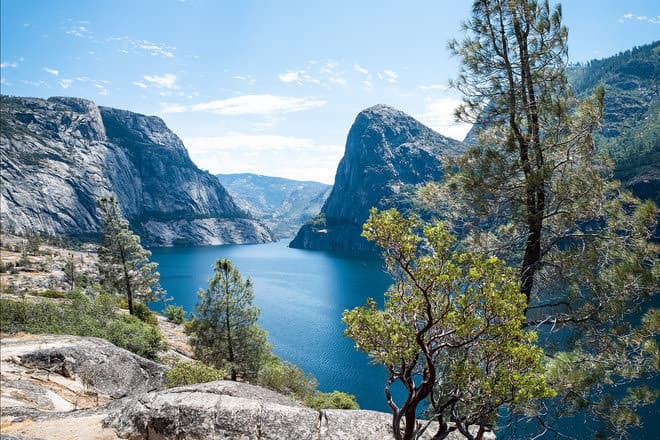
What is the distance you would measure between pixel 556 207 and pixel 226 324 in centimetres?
2598

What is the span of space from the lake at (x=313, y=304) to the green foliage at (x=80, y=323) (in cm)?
1899

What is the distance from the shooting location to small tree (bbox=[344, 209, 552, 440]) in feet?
20.3

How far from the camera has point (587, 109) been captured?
10336mm

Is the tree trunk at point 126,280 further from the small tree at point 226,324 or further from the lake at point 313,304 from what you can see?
the lake at point 313,304

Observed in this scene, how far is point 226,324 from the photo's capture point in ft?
100

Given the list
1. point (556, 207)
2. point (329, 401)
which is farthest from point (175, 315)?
point (556, 207)

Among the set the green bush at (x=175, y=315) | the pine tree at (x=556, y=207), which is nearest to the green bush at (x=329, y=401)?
the pine tree at (x=556, y=207)

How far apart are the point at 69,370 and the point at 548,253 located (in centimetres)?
2116

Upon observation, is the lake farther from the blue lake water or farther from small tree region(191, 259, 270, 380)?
small tree region(191, 259, 270, 380)

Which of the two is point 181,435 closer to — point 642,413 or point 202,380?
point 202,380

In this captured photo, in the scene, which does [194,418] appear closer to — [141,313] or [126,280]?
[126,280]

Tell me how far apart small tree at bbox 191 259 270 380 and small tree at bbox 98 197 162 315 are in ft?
45.5

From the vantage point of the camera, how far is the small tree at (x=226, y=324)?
3002cm

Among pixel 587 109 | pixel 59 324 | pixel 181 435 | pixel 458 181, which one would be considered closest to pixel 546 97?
pixel 587 109
